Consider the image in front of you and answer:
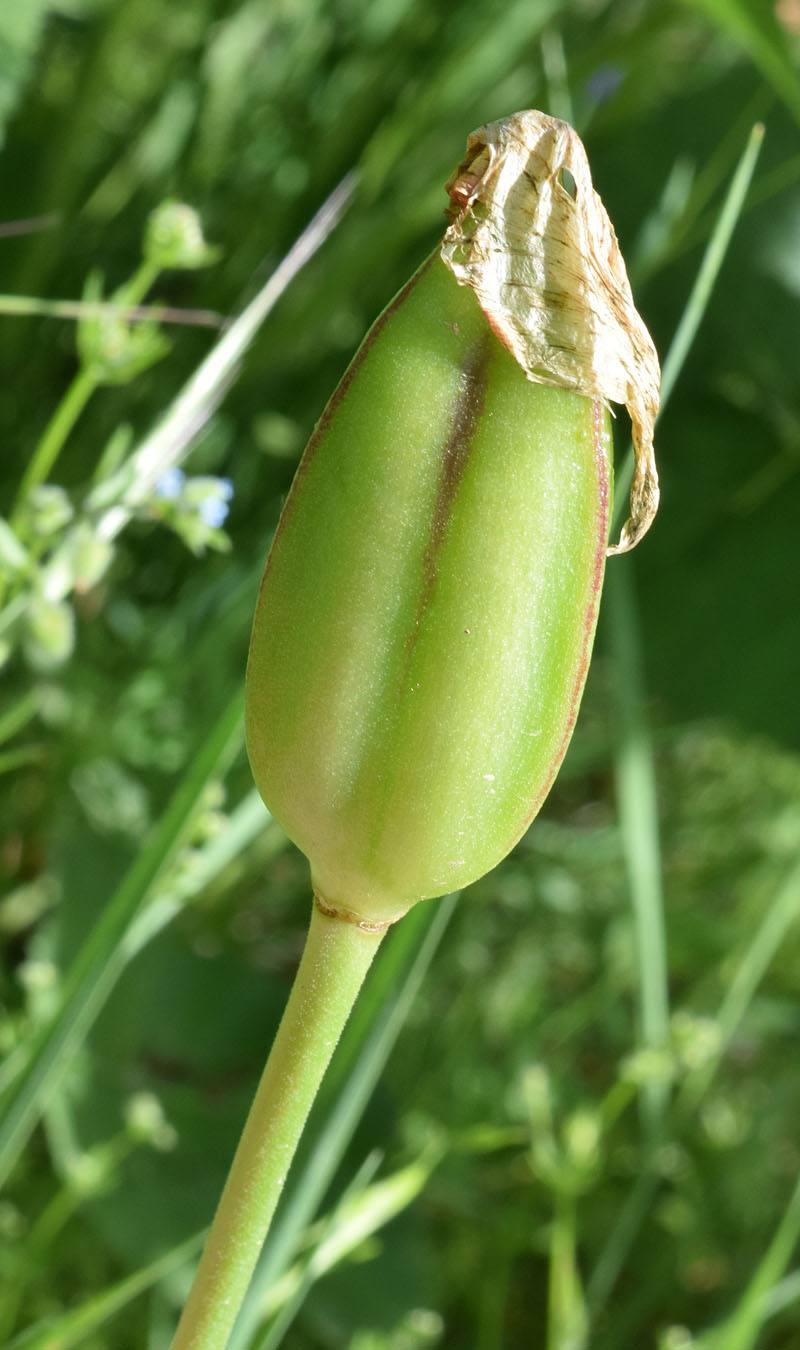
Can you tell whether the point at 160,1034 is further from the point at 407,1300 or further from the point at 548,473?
the point at 548,473

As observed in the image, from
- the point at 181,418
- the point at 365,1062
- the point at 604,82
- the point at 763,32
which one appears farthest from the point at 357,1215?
the point at 604,82

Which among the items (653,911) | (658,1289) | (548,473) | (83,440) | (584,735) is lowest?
(658,1289)

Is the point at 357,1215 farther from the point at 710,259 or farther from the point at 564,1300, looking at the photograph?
the point at 710,259

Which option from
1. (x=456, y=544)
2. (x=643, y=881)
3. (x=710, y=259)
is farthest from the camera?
(x=643, y=881)

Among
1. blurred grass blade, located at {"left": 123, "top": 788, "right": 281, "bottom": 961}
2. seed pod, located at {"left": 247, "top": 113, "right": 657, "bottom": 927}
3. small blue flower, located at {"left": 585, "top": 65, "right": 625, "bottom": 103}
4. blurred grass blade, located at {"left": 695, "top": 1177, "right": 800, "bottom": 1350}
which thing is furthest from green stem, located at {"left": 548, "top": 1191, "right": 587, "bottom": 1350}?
small blue flower, located at {"left": 585, "top": 65, "right": 625, "bottom": 103}

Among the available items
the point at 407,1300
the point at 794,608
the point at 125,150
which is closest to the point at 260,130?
the point at 125,150

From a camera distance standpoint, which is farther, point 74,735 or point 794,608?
point 794,608

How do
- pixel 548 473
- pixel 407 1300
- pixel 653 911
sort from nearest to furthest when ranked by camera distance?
pixel 548 473
pixel 653 911
pixel 407 1300
